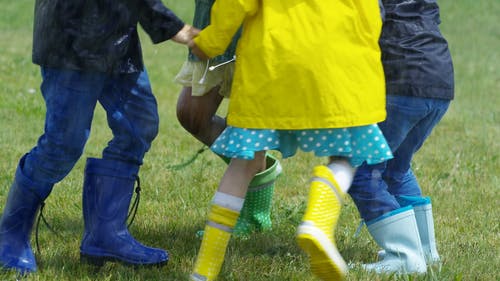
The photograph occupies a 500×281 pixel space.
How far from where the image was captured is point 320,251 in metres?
3.00

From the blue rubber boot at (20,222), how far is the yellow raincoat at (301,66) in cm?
95

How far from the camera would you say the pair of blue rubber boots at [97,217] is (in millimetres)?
3629

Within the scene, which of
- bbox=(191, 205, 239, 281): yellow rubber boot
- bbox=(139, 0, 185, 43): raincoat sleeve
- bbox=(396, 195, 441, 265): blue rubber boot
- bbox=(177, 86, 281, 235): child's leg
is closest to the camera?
bbox=(191, 205, 239, 281): yellow rubber boot

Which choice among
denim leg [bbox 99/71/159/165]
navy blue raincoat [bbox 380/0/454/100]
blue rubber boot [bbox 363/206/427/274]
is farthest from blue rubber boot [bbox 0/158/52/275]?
navy blue raincoat [bbox 380/0/454/100]

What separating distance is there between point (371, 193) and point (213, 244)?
789mm

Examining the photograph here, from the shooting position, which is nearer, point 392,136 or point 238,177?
point 238,177

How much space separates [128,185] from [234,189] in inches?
24.9

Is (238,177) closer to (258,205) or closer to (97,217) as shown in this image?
(97,217)

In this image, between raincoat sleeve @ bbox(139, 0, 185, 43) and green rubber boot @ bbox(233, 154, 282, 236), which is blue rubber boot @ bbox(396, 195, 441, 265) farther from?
raincoat sleeve @ bbox(139, 0, 185, 43)

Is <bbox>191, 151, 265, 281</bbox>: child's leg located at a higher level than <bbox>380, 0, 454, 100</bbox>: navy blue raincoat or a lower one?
lower

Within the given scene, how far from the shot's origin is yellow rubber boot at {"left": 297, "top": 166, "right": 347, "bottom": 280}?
9.86ft

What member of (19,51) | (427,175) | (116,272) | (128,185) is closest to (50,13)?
(128,185)

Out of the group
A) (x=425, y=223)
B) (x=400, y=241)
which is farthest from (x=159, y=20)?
(x=425, y=223)

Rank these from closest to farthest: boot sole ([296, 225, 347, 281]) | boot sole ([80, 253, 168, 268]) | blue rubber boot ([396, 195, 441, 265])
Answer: boot sole ([296, 225, 347, 281]) → boot sole ([80, 253, 168, 268]) → blue rubber boot ([396, 195, 441, 265])
